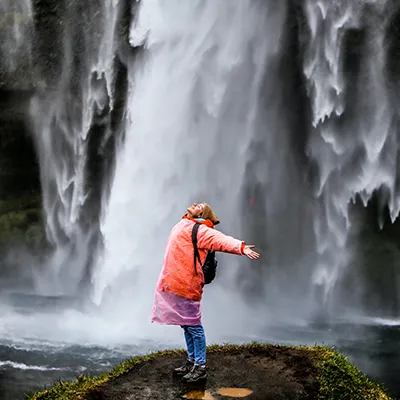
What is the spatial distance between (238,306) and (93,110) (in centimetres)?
753

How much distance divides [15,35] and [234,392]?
16843 mm

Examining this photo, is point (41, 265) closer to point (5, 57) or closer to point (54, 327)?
point (5, 57)

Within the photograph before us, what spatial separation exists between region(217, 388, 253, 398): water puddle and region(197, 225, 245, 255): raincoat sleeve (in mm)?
1331

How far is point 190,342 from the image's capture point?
642cm

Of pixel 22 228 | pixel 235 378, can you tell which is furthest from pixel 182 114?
pixel 235 378

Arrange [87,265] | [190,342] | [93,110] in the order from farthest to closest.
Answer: [87,265] < [93,110] < [190,342]

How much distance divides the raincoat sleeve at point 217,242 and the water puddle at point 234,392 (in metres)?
1.33

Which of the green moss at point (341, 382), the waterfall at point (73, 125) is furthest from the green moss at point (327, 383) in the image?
the waterfall at point (73, 125)

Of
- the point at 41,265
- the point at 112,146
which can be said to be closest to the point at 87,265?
the point at 41,265

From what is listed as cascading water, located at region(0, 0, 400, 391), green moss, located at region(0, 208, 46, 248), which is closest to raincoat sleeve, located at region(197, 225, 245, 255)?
cascading water, located at region(0, 0, 400, 391)

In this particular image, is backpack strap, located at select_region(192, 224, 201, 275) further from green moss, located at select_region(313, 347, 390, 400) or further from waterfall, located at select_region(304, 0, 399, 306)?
waterfall, located at select_region(304, 0, 399, 306)

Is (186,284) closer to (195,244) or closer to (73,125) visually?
(195,244)

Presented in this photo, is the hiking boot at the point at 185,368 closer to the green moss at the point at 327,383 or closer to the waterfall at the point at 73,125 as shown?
the green moss at the point at 327,383

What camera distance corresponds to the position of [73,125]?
2019 cm
